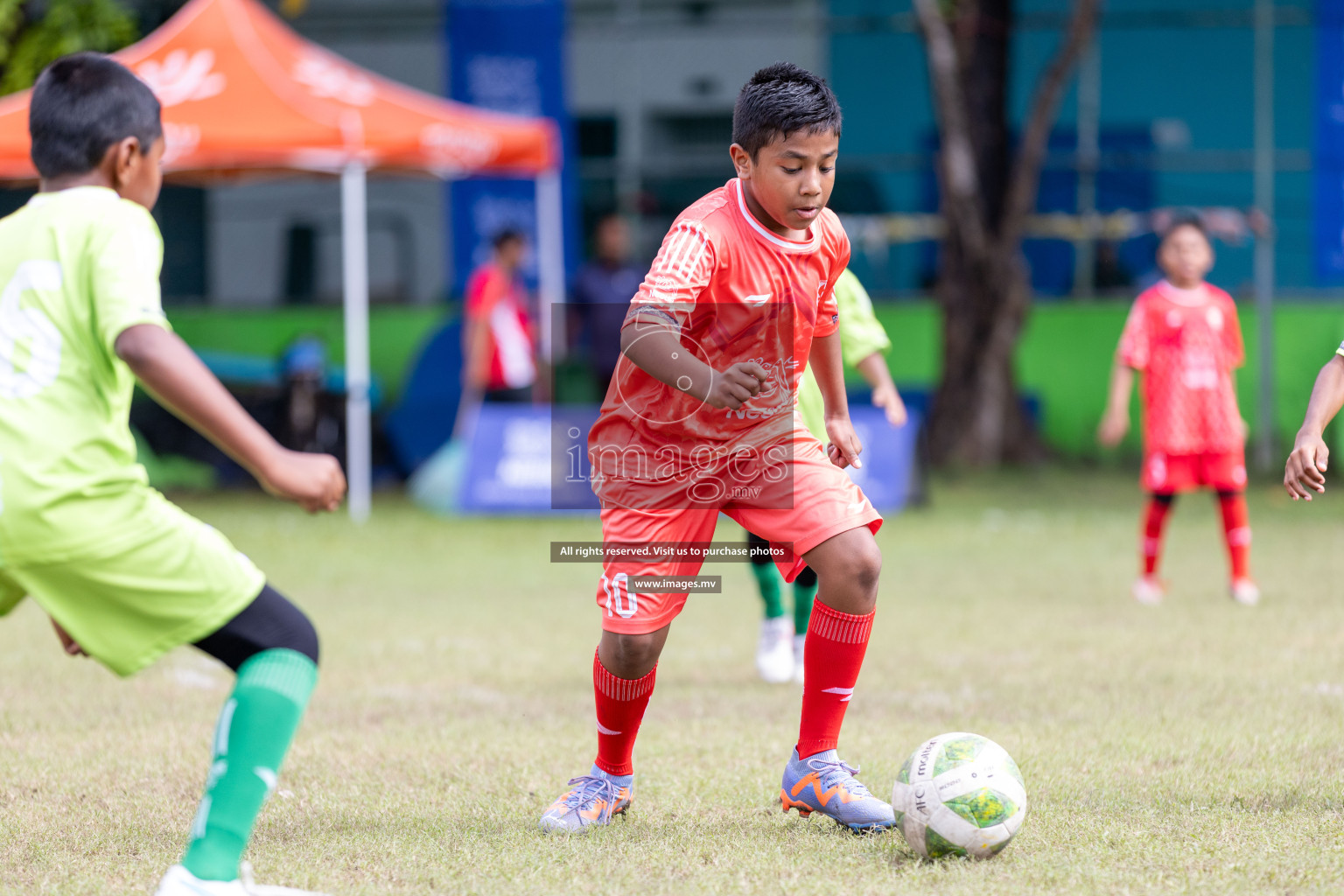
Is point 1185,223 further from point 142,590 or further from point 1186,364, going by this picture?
point 142,590

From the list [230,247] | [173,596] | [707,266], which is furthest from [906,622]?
[230,247]

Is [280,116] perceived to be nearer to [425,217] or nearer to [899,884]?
[425,217]

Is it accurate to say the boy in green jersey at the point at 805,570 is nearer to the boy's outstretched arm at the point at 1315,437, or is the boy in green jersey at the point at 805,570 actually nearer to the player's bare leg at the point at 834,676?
the player's bare leg at the point at 834,676

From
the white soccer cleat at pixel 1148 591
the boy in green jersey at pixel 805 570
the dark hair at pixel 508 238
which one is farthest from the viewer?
the dark hair at pixel 508 238

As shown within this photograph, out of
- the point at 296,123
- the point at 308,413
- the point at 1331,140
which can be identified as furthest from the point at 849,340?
the point at 1331,140

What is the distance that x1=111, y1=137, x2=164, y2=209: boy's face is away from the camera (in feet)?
9.68

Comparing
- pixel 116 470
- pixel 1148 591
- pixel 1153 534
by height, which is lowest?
pixel 1148 591

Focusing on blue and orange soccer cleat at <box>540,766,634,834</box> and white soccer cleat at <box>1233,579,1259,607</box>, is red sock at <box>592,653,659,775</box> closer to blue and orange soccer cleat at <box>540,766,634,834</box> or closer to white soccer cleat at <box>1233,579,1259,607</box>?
blue and orange soccer cleat at <box>540,766,634,834</box>

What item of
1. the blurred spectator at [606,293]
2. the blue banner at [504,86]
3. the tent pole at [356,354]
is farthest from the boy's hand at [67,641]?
the blue banner at [504,86]

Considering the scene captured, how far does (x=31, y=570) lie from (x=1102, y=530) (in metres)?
8.93

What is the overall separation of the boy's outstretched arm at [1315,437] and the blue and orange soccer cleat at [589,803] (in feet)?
5.99

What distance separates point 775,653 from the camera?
593cm

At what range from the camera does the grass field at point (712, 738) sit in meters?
3.41

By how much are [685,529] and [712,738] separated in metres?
1.34
